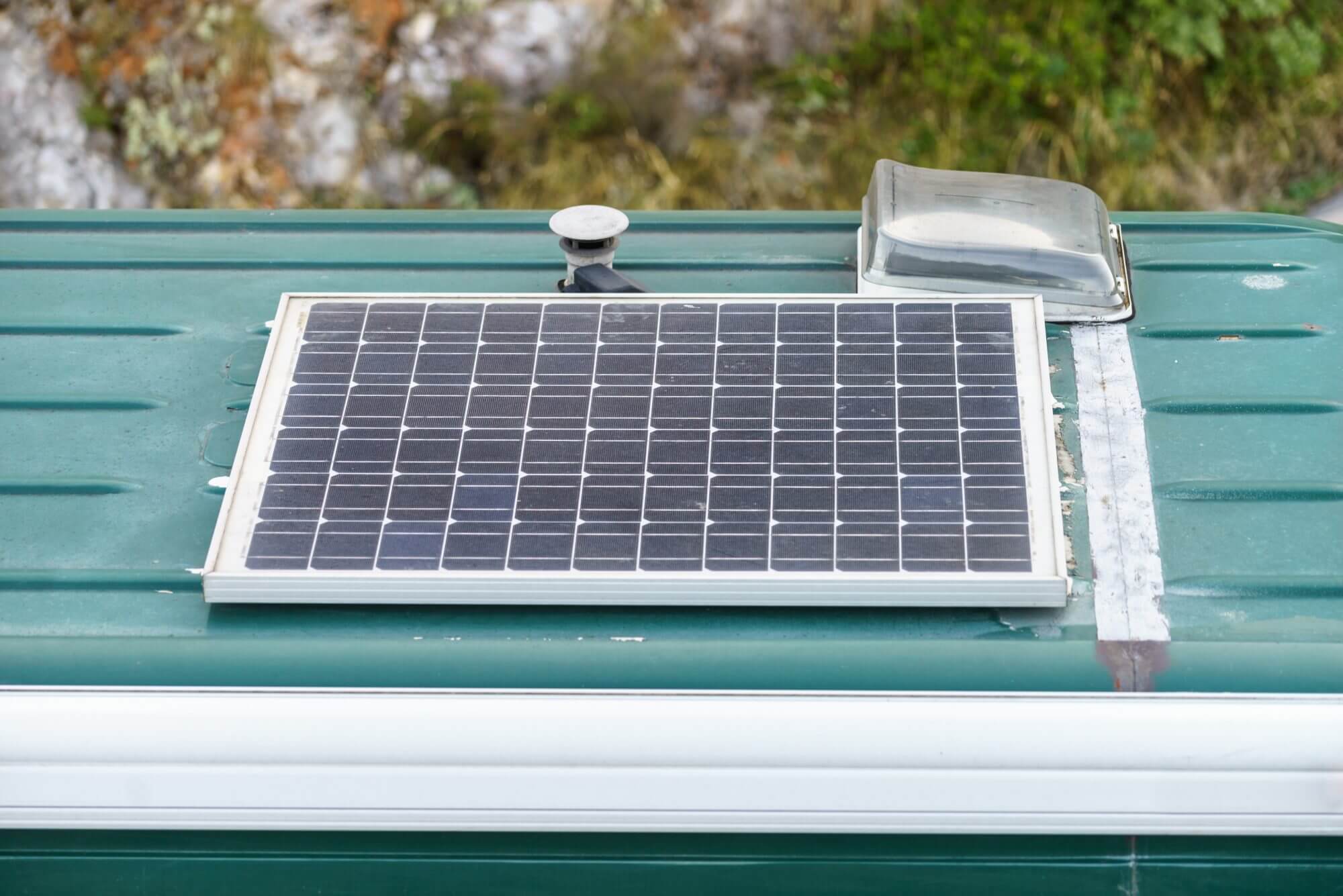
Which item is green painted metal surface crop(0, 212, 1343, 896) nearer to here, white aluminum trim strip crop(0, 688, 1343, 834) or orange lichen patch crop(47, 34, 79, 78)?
white aluminum trim strip crop(0, 688, 1343, 834)

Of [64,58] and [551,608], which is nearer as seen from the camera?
[551,608]

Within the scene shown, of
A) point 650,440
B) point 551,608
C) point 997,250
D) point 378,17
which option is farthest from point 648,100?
point 551,608

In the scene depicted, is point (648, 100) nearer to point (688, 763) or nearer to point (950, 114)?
point (950, 114)

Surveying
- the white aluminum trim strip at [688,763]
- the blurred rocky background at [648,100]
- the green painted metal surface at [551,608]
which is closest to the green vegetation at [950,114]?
the blurred rocky background at [648,100]

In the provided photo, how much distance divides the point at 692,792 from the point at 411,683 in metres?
0.56

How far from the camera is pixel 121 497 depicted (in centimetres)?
312

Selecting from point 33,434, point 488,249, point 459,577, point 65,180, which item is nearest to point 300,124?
point 65,180

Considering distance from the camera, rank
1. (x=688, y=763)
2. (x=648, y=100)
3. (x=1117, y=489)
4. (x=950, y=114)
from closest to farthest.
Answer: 1. (x=688, y=763)
2. (x=1117, y=489)
3. (x=950, y=114)
4. (x=648, y=100)

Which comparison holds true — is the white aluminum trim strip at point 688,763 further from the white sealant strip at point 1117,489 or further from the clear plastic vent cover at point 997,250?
the clear plastic vent cover at point 997,250

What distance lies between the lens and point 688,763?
2.58 metres

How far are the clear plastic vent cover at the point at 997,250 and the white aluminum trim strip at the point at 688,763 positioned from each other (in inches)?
50.7

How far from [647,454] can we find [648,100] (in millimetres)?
5985

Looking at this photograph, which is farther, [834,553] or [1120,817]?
[834,553]

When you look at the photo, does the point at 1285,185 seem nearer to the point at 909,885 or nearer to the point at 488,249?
the point at 488,249
